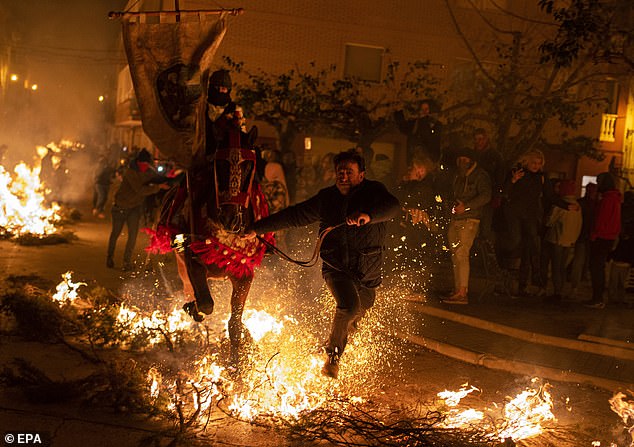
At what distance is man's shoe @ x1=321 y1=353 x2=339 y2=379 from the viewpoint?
22.0 ft

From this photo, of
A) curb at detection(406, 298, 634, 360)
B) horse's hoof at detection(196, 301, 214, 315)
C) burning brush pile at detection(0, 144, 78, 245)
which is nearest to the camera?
horse's hoof at detection(196, 301, 214, 315)

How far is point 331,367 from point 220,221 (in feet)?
5.18

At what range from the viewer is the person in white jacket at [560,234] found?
11.8 m

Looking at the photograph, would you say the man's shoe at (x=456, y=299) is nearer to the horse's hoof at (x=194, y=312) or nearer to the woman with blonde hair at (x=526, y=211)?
the woman with blonde hair at (x=526, y=211)

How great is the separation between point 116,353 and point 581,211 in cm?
785

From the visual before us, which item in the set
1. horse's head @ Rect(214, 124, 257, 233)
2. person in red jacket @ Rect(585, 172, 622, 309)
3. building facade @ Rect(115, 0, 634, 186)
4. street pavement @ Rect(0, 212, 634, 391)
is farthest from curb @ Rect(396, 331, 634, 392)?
building facade @ Rect(115, 0, 634, 186)

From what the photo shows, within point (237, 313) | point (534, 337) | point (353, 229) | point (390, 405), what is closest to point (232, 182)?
point (353, 229)

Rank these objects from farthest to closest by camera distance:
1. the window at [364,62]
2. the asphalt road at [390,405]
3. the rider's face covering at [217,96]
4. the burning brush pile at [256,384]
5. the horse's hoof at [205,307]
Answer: the window at [364,62], the rider's face covering at [217,96], the horse's hoof at [205,307], the burning brush pile at [256,384], the asphalt road at [390,405]

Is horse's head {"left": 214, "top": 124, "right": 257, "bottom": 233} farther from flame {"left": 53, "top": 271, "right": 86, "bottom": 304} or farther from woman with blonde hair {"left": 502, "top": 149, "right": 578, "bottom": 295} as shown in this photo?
woman with blonde hair {"left": 502, "top": 149, "right": 578, "bottom": 295}

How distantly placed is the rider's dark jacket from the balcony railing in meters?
25.1

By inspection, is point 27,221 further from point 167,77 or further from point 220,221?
→ point 220,221

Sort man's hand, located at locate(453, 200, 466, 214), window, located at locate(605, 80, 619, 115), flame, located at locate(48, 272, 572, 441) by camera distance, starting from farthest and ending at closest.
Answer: window, located at locate(605, 80, 619, 115), man's hand, located at locate(453, 200, 466, 214), flame, located at locate(48, 272, 572, 441)
